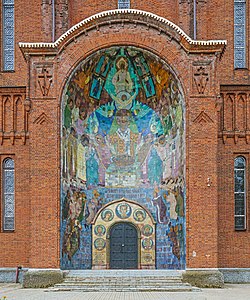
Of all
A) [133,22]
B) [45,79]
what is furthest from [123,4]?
[45,79]

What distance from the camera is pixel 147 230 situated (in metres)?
22.0

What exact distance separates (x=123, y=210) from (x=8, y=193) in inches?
172

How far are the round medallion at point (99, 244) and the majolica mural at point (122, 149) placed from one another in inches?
1.5

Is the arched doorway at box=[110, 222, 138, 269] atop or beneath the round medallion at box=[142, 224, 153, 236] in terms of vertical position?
beneath

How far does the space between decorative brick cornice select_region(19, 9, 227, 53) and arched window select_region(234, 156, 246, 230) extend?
14.9 ft

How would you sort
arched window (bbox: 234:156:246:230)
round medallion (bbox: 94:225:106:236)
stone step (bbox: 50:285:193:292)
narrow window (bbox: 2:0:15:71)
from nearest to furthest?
stone step (bbox: 50:285:193:292) → arched window (bbox: 234:156:246:230) → round medallion (bbox: 94:225:106:236) → narrow window (bbox: 2:0:15:71)

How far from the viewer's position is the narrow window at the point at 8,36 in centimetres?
2302

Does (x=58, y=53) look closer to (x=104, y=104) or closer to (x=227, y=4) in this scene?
(x=104, y=104)

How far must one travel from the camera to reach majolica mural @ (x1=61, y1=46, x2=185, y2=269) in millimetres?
20234

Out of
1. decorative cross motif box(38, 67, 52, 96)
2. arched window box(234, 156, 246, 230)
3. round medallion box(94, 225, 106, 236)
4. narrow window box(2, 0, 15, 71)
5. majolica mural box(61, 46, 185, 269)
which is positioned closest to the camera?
decorative cross motif box(38, 67, 52, 96)

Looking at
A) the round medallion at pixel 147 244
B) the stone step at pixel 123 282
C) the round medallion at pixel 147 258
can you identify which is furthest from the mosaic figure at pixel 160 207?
the stone step at pixel 123 282

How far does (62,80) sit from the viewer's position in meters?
19.6

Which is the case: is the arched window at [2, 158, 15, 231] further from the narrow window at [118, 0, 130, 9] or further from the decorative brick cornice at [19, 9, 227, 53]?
the narrow window at [118, 0, 130, 9]

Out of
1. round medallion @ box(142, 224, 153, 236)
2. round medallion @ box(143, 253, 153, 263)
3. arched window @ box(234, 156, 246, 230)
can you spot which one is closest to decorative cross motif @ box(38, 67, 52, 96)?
round medallion @ box(142, 224, 153, 236)
